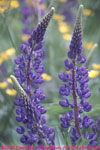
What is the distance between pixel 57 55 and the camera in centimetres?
421

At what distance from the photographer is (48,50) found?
3.89 meters

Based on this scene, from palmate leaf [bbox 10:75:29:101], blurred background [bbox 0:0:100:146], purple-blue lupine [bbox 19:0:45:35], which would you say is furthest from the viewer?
purple-blue lupine [bbox 19:0:45:35]

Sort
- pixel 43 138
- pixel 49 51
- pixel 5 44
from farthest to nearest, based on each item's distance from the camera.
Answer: pixel 5 44 → pixel 49 51 → pixel 43 138

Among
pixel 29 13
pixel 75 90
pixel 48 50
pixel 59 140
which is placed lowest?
pixel 59 140

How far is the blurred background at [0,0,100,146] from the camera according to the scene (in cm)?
254

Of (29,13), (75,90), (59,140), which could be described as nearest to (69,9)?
(29,13)

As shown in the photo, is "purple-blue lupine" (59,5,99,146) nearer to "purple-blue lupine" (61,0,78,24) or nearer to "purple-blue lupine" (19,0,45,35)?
"purple-blue lupine" (19,0,45,35)

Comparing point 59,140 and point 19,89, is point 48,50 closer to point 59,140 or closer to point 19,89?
point 59,140

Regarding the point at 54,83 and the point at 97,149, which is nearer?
the point at 97,149

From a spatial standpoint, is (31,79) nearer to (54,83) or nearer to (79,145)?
(79,145)

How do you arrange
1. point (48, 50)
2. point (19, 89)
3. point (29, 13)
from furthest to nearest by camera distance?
point (48, 50) < point (29, 13) < point (19, 89)

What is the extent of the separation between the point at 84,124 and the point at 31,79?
422mm

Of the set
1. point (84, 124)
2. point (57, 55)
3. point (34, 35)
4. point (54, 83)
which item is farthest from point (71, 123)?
point (57, 55)

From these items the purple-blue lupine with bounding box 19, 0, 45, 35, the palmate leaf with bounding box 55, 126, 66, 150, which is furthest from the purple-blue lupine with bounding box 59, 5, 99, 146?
the purple-blue lupine with bounding box 19, 0, 45, 35
